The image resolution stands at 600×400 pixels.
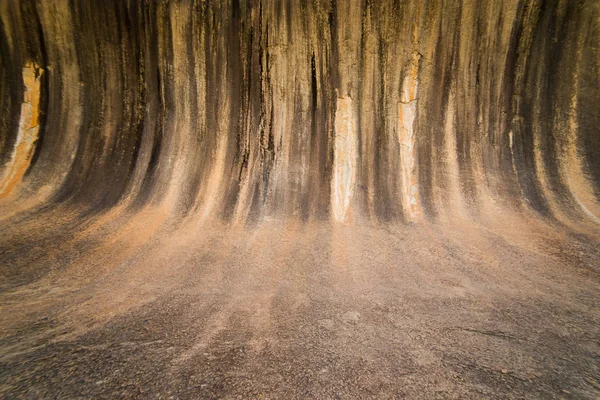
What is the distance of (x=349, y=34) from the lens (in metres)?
4.28

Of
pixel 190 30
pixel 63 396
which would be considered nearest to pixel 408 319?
pixel 63 396

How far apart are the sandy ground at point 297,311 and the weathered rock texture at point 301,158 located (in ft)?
0.12

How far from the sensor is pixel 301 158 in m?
4.43

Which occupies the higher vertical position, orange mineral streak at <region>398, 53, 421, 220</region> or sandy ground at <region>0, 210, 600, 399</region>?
orange mineral streak at <region>398, 53, 421, 220</region>

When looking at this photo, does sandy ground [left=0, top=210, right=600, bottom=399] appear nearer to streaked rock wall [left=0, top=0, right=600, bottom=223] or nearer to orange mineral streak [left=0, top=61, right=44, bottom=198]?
streaked rock wall [left=0, top=0, right=600, bottom=223]

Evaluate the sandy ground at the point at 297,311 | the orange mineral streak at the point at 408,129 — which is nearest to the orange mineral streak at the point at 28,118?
the sandy ground at the point at 297,311

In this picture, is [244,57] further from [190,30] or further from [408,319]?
[408,319]

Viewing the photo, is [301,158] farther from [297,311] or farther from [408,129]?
[297,311]

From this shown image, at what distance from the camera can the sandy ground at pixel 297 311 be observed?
1.52 meters

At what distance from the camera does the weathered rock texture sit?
8.59 feet

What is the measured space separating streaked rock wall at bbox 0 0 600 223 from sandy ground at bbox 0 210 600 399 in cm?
65

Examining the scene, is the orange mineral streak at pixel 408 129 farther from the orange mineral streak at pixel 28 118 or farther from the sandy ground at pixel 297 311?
the orange mineral streak at pixel 28 118

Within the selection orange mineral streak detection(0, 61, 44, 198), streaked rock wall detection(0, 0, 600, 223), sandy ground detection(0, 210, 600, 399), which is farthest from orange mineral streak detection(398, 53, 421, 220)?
orange mineral streak detection(0, 61, 44, 198)

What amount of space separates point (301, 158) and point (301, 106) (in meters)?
0.88
